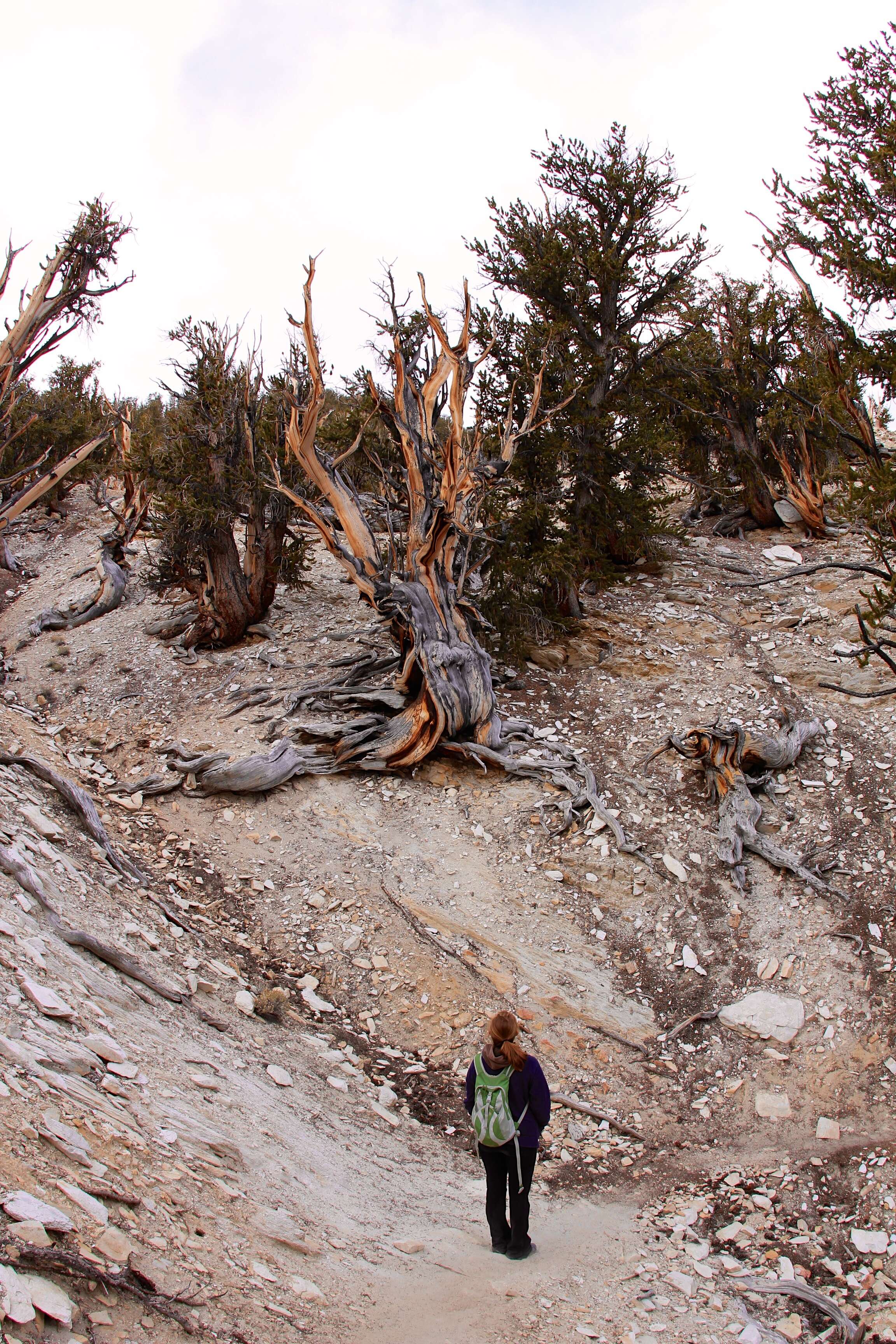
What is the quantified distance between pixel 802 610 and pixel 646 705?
3465 millimetres

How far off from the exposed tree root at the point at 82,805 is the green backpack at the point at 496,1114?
12.8 ft

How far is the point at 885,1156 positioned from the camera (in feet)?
15.4

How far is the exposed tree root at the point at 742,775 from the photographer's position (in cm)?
700

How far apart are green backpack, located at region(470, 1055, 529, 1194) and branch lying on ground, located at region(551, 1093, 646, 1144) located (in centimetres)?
170

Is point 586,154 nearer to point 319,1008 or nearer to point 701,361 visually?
point 701,361

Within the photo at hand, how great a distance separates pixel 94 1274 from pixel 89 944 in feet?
9.31

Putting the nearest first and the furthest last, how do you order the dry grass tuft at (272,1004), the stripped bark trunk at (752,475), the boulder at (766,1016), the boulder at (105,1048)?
the boulder at (105,1048)
the dry grass tuft at (272,1004)
the boulder at (766,1016)
the stripped bark trunk at (752,475)

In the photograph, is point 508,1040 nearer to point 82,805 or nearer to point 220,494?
point 82,805

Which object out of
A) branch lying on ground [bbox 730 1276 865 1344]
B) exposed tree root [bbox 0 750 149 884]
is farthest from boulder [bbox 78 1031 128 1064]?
branch lying on ground [bbox 730 1276 865 1344]

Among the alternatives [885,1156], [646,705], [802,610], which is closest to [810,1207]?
[885,1156]

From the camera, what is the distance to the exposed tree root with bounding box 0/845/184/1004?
490 centimetres

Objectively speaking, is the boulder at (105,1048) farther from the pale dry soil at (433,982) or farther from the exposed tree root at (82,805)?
the exposed tree root at (82,805)

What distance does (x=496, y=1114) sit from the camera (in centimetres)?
359

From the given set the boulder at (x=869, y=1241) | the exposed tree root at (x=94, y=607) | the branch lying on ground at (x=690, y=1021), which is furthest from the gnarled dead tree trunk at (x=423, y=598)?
the exposed tree root at (x=94, y=607)
